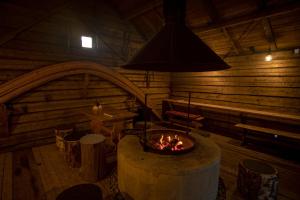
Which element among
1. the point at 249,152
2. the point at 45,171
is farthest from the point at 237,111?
the point at 45,171

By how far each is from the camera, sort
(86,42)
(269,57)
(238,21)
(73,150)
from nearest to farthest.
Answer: (73,150) < (238,21) < (269,57) < (86,42)

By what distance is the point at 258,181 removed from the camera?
2.94 metres

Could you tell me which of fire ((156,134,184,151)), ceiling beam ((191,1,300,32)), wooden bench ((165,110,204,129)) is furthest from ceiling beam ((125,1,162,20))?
fire ((156,134,184,151))

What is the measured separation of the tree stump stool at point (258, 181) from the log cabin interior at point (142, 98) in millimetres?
18

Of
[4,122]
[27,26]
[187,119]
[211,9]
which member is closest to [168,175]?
[187,119]

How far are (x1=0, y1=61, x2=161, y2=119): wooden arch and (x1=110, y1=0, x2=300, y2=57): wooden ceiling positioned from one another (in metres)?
2.45

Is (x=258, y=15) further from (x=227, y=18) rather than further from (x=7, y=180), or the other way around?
(x=7, y=180)

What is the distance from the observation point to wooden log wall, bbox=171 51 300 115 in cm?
559

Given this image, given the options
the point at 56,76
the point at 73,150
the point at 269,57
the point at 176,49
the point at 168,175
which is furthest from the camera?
the point at 269,57

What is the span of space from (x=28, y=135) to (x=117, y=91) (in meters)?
3.37

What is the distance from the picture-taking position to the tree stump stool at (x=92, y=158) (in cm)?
343

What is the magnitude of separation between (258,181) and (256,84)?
4413 mm

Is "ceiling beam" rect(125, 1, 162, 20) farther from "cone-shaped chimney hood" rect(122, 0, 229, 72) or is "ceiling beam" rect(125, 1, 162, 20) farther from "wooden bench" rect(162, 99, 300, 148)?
"wooden bench" rect(162, 99, 300, 148)

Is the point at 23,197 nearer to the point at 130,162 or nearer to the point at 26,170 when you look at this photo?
the point at 26,170
